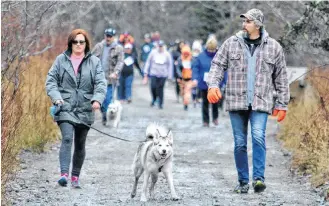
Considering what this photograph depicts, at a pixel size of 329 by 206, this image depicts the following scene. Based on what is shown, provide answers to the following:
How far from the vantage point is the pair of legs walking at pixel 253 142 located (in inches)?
408

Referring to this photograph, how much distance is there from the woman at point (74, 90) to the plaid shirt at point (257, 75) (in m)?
1.33

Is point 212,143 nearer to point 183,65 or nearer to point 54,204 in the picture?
point 54,204

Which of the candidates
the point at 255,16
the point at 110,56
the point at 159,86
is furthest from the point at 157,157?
the point at 159,86

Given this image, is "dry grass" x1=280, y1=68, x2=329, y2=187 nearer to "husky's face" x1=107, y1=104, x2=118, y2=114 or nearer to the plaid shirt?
the plaid shirt

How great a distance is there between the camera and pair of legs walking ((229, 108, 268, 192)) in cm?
1038

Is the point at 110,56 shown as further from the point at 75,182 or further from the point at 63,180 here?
the point at 63,180

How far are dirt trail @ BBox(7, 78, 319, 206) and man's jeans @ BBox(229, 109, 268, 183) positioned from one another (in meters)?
0.28

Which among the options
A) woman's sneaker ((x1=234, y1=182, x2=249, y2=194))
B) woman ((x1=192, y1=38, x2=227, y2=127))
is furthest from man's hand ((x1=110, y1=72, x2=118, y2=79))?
woman's sneaker ((x1=234, y1=182, x2=249, y2=194))


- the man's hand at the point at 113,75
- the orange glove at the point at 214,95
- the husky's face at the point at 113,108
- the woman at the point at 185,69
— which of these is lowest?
the husky's face at the point at 113,108

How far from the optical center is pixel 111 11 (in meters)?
27.4

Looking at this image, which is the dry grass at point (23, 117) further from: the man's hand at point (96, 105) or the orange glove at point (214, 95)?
the orange glove at point (214, 95)

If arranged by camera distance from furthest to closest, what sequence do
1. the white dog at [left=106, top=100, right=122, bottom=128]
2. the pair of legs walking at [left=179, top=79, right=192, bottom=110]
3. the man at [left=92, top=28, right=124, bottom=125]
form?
the pair of legs walking at [left=179, top=79, right=192, bottom=110]
the white dog at [left=106, top=100, right=122, bottom=128]
the man at [left=92, top=28, right=124, bottom=125]

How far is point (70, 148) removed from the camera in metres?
10.6

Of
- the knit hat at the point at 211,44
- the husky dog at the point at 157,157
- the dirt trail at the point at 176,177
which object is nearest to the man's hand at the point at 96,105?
the husky dog at the point at 157,157
